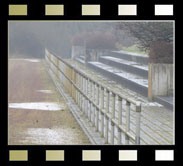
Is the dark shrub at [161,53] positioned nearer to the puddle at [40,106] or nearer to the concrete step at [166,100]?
the concrete step at [166,100]

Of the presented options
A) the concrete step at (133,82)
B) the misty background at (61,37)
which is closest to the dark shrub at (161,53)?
the concrete step at (133,82)

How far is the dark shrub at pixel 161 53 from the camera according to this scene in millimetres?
15789

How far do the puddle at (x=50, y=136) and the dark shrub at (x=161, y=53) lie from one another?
518 cm

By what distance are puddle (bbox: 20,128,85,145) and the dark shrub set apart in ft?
17.0

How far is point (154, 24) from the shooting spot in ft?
56.1

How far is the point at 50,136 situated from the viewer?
1074 centimetres

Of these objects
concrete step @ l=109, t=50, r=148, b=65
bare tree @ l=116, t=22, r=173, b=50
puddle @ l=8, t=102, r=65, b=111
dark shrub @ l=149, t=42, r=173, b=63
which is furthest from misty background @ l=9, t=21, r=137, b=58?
puddle @ l=8, t=102, r=65, b=111

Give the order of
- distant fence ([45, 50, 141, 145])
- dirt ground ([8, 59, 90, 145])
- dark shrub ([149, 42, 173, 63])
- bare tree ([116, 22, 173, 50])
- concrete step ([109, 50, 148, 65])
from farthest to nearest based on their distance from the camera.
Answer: concrete step ([109, 50, 148, 65]) → bare tree ([116, 22, 173, 50]) → dark shrub ([149, 42, 173, 63]) → dirt ground ([8, 59, 90, 145]) → distant fence ([45, 50, 141, 145])

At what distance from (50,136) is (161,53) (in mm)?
6028

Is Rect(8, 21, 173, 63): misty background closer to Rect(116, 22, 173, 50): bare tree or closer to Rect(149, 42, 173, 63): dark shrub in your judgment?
Rect(116, 22, 173, 50): bare tree

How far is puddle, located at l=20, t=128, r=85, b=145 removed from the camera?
10.1 m
